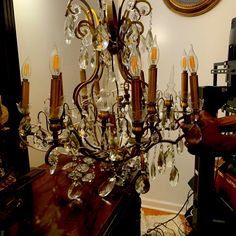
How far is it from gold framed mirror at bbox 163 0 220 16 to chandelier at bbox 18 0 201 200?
845 mm

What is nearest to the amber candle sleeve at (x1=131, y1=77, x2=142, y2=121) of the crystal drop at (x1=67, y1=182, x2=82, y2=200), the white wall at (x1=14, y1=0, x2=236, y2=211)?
the crystal drop at (x1=67, y1=182, x2=82, y2=200)

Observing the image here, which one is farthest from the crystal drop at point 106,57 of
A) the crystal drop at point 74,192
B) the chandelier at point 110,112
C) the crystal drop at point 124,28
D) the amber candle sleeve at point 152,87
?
the crystal drop at point 74,192

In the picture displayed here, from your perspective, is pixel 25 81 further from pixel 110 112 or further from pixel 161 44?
pixel 161 44

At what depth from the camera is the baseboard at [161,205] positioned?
2.15 meters

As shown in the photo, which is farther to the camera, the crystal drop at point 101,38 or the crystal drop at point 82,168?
the crystal drop at point 82,168

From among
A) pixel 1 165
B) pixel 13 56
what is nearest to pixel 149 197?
pixel 1 165

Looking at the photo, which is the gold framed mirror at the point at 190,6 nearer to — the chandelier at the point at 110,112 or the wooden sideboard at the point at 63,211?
the chandelier at the point at 110,112

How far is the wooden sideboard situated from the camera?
0.71m

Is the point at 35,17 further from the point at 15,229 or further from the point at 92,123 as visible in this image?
the point at 15,229

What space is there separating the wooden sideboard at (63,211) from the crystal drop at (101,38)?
25.0 inches

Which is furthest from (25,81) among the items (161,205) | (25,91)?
(161,205)

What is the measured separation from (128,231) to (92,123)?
576mm

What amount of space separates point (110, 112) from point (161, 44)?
1.37 meters

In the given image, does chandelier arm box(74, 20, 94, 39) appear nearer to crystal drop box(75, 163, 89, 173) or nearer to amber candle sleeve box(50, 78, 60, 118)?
amber candle sleeve box(50, 78, 60, 118)
